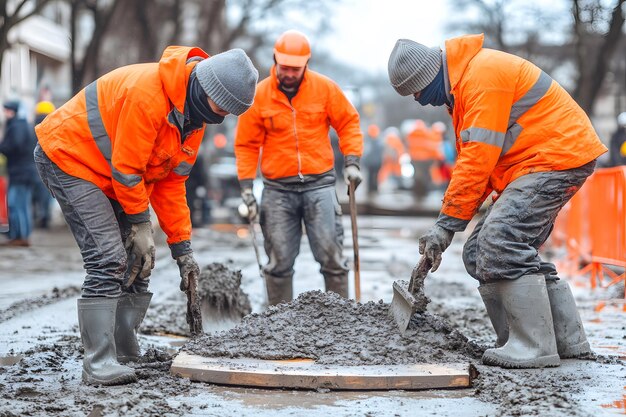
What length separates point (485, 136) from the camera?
525cm

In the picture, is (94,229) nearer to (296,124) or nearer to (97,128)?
(97,128)

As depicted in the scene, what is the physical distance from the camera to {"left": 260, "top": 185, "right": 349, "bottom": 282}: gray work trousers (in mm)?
7645

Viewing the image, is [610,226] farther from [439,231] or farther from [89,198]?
[89,198]

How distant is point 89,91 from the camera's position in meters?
5.13

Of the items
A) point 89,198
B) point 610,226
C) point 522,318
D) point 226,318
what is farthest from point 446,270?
point 89,198

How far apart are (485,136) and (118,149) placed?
194 centimetres

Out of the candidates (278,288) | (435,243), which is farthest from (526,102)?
(278,288)

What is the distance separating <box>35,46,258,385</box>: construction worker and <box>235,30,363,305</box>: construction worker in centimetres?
232

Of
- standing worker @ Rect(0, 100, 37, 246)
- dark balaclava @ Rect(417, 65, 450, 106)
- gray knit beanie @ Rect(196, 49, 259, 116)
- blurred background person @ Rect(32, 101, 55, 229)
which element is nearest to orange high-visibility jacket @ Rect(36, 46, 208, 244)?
gray knit beanie @ Rect(196, 49, 259, 116)

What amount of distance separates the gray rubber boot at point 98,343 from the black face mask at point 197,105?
1067 millimetres

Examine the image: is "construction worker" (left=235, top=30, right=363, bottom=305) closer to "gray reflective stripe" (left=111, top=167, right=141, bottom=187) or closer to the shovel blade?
the shovel blade

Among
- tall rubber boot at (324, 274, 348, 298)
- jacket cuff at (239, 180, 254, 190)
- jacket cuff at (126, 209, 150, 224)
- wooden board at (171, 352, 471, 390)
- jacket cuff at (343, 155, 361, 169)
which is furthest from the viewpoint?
jacket cuff at (239, 180, 254, 190)

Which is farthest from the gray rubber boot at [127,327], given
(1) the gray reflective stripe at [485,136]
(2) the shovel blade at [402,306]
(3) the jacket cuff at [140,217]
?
(1) the gray reflective stripe at [485,136]

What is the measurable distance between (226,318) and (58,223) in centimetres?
1316
